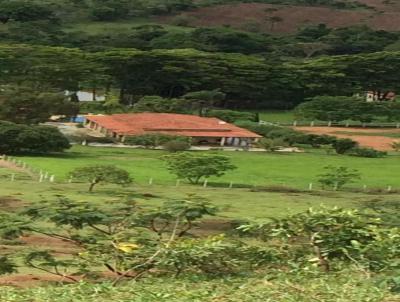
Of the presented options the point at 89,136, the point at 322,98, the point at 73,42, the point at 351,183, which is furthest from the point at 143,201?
the point at 73,42

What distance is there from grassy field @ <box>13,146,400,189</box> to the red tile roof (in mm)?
3811

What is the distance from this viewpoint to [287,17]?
→ 112750 mm

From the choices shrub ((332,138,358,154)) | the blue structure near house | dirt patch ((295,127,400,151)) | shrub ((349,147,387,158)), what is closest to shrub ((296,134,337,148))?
shrub ((332,138,358,154))

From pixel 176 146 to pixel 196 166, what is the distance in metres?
10.1

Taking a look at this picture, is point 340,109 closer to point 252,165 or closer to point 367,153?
point 367,153

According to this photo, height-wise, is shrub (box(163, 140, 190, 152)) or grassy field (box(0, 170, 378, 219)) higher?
grassy field (box(0, 170, 378, 219))

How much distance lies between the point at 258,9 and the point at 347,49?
2556cm

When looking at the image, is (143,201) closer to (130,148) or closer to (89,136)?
(130,148)

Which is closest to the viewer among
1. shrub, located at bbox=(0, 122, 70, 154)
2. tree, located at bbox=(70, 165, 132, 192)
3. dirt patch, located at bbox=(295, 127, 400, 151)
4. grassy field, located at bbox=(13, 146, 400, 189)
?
tree, located at bbox=(70, 165, 132, 192)

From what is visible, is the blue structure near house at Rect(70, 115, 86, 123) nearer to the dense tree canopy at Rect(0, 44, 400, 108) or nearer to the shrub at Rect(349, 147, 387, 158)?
the dense tree canopy at Rect(0, 44, 400, 108)

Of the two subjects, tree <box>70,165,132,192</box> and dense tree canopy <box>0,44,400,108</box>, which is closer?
tree <box>70,165,132,192</box>

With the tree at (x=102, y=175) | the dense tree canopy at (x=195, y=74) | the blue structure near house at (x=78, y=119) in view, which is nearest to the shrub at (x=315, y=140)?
the blue structure near house at (x=78, y=119)

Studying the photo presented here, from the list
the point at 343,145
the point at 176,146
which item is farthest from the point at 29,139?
the point at 343,145

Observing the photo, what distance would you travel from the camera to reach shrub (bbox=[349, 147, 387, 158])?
4334cm
